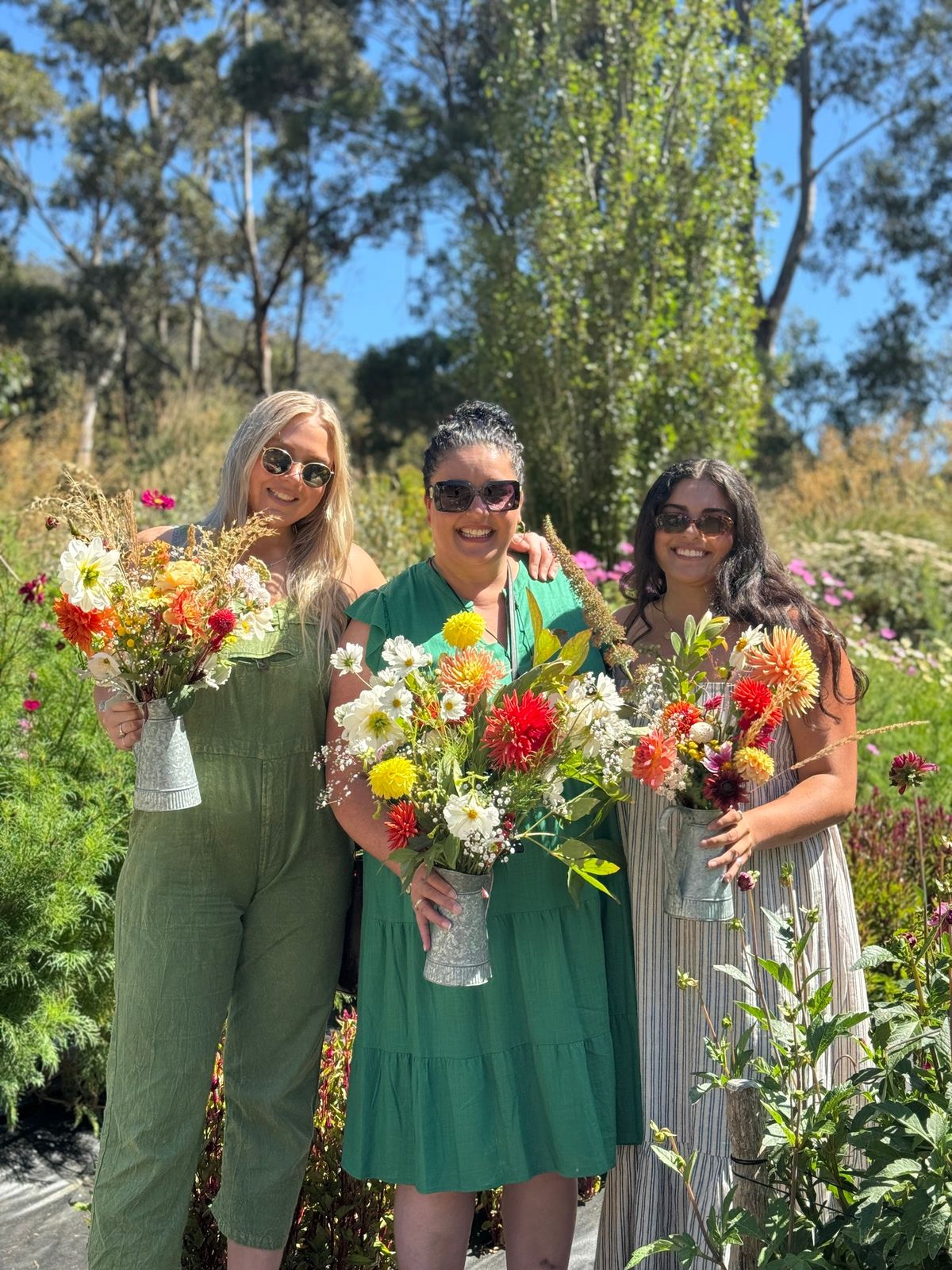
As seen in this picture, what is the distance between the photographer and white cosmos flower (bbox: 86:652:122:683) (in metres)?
2.19

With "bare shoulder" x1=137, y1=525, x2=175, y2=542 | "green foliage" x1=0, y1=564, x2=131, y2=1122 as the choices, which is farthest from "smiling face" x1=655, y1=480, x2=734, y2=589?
"green foliage" x1=0, y1=564, x2=131, y2=1122

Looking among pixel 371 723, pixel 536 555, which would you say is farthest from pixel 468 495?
pixel 371 723

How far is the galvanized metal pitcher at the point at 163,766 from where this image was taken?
2.21 metres

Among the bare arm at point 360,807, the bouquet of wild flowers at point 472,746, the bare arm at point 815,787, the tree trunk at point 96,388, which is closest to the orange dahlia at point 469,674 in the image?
the bouquet of wild flowers at point 472,746

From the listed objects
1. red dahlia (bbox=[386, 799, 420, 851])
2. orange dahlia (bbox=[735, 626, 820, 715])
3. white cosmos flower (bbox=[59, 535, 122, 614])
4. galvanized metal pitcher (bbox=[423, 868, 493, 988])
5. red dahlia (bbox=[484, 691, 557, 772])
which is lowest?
galvanized metal pitcher (bbox=[423, 868, 493, 988])

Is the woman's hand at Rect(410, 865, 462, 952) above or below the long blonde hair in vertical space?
below

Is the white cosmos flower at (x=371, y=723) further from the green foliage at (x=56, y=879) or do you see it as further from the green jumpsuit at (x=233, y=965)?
the green foliage at (x=56, y=879)

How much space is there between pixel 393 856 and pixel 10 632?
9.08 feet

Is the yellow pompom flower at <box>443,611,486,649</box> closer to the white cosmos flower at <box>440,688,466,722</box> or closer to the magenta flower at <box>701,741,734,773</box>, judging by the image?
the white cosmos flower at <box>440,688,466,722</box>

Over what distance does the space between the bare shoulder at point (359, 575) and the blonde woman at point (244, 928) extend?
51 mm

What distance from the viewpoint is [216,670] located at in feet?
7.32

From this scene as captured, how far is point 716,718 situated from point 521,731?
38cm

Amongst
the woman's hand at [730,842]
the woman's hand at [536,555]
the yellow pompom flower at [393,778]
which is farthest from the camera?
the woman's hand at [536,555]

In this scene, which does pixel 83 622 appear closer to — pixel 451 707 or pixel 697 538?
pixel 451 707
